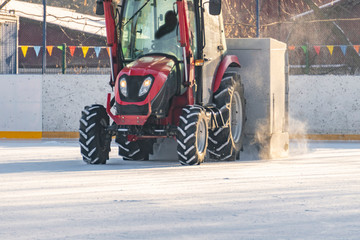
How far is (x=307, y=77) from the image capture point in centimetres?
1955

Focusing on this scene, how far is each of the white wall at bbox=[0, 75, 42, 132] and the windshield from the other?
286 inches

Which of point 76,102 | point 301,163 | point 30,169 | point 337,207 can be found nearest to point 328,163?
point 301,163

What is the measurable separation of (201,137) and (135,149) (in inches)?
68.1

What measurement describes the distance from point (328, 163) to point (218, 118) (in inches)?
69.6

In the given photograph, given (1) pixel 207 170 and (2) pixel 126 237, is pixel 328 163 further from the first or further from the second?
(2) pixel 126 237

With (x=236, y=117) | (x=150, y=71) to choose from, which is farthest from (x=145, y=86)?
(x=236, y=117)

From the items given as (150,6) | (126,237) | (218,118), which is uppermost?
(150,6)

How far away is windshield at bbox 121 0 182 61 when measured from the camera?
39.4ft

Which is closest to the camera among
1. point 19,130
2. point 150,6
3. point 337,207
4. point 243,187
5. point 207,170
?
point 337,207

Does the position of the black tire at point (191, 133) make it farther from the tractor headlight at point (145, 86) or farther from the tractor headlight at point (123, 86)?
the tractor headlight at point (123, 86)

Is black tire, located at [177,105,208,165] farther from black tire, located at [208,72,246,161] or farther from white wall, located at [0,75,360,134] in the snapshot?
white wall, located at [0,75,360,134]

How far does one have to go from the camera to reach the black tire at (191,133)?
11258mm

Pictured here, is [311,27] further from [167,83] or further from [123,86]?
[123,86]

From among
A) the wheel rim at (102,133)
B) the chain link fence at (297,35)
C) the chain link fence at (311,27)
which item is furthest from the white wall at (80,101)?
the wheel rim at (102,133)
